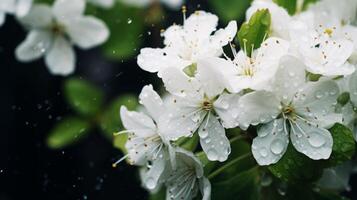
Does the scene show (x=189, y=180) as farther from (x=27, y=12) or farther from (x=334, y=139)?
(x=27, y=12)

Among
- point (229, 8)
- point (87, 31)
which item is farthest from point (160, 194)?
point (229, 8)

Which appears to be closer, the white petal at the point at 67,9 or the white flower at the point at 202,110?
the white flower at the point at 202,110

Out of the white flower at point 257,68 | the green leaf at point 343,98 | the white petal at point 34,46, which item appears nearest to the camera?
the white flower at point 257,68

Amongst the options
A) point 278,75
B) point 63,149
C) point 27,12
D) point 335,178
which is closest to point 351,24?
point 335,178

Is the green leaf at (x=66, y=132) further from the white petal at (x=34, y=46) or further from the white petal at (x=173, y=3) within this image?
the white petal at (x=173, y=3)

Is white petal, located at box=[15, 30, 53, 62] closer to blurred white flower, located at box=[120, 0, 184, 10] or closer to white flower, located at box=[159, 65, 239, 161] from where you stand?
blurred white flower, located at box=[120, 0, 184, 10]

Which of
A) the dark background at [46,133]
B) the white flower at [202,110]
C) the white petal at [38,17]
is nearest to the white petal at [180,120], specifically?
the white flower at [202,110]
